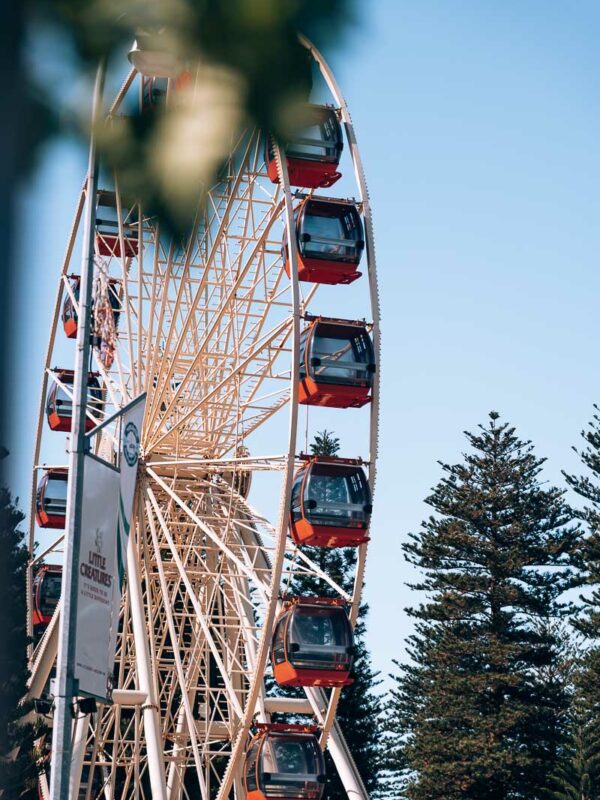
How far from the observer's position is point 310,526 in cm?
2394

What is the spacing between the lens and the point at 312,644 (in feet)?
79.0

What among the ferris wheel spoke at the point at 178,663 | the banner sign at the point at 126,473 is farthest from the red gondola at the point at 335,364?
the banner sign at the point at 126,473

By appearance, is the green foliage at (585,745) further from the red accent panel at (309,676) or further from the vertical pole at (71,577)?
the vertical pole at (71,577)

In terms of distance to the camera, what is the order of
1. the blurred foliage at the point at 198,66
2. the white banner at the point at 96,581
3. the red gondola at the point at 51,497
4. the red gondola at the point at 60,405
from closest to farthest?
the blurred foliage at the point at 198,66, the white banner at the point at 96,581, the red gondola at the point at 51,497, the red gondola at the point at 60,405

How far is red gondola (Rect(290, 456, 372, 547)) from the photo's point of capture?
2403 centimetres

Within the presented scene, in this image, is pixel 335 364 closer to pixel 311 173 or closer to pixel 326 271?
pixel 326 271

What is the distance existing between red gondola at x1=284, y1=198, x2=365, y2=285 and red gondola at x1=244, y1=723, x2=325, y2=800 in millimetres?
7934

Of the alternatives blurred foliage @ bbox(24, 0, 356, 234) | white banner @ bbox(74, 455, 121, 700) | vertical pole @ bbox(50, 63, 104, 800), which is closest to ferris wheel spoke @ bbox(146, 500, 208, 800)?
white banner @ bbox(74, 455, 121, 700)

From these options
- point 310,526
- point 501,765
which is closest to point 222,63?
point 310,526

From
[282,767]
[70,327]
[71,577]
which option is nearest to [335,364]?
[282,767]

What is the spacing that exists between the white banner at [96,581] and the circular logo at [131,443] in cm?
55

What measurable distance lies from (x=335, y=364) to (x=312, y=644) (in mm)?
4784

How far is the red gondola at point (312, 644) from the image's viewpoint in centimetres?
2392

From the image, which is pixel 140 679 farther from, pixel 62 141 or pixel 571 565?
pixel 571 565
